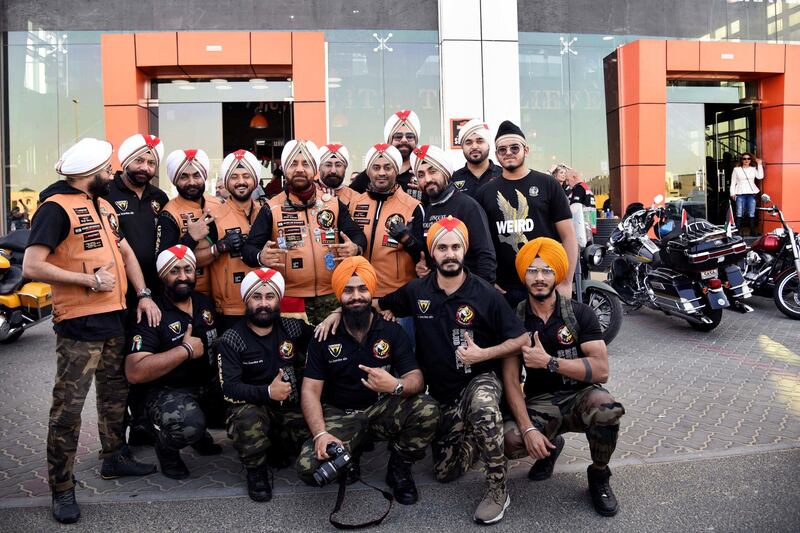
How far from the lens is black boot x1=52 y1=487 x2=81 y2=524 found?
12.0 ft

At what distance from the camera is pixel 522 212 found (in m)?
4.65

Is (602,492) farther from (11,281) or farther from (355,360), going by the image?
(11,281)

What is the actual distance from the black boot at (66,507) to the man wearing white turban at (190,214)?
1.60 meters

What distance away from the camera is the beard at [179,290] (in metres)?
4.37

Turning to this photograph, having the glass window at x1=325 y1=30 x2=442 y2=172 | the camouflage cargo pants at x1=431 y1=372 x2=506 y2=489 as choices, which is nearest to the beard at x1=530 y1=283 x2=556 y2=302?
the camouflage cargo pants at x1=431 y1=372 x2=506 y2=489

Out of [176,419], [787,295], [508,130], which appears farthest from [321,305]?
[787,295]

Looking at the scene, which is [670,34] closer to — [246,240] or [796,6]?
[796,6]

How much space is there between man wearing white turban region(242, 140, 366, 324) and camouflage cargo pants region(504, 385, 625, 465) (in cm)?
160

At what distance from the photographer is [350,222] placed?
474 centimetres

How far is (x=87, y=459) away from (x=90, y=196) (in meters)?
1.95

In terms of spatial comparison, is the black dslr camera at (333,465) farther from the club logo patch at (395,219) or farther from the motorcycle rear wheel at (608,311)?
the motorcycle rear wheel at (608,311)

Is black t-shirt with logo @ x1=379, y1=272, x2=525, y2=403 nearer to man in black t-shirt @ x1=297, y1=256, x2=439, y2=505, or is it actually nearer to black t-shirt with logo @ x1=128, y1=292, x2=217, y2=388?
man in black t-shirt @ x1=297, y1=256, x2=439, y2=505

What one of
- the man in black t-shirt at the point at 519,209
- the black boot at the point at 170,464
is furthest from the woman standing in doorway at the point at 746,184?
the black boot at the point at 170,464

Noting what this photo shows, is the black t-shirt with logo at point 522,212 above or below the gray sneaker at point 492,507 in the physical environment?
above
